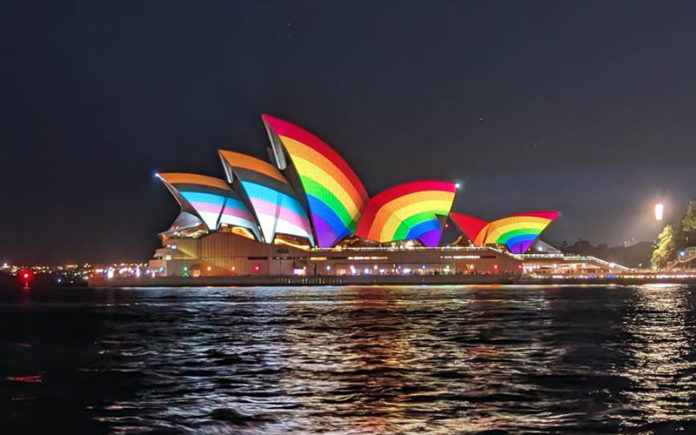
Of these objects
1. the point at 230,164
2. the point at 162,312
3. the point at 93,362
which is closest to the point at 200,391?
the point at 93,362

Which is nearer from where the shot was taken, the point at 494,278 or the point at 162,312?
the point at 162,312

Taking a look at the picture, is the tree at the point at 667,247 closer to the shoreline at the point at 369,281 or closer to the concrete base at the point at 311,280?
the shoreline at the point at 369,281

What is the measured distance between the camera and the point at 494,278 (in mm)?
94375

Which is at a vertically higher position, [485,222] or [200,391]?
[485,222]

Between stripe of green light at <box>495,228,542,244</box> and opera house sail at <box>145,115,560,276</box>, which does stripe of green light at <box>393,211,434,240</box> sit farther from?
stripe of green light at <box>495,228,542,244</box>

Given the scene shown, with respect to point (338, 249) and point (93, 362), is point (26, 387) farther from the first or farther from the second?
point (338, 249)

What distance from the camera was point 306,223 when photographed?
87.4m

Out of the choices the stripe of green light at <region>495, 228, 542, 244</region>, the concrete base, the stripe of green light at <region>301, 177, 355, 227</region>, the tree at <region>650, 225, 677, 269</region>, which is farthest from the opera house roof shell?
the tree at <region>650, 225, 677, 269</region>

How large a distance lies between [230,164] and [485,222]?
134ft

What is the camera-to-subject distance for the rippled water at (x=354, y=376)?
1295 cm

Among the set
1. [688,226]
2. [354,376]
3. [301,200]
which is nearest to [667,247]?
[688,226]

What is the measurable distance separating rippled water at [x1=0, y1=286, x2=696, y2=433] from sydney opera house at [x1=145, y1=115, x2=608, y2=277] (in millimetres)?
46182

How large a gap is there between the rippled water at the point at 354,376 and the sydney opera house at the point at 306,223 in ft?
152

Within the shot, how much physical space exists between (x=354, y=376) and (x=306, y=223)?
7010 cm
